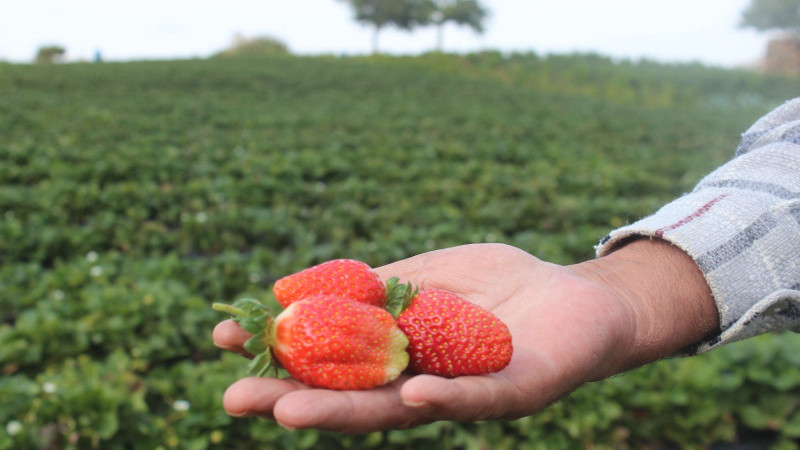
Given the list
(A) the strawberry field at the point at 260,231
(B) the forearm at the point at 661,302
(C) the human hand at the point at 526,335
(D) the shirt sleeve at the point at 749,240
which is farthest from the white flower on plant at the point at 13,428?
(D) the shirt sleeve at the point at 749,240

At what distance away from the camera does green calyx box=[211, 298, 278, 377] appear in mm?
1375

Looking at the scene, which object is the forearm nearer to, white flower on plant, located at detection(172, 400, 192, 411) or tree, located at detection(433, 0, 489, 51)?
white flower on plant, located at detection(172, 400, 192, 411)

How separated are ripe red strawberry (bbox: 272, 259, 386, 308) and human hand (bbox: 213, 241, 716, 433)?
0.17 metres

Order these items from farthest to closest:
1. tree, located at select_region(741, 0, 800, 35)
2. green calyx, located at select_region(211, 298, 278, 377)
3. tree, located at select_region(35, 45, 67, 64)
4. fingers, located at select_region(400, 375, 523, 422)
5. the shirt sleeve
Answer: tree, located at select_region(741, 0, 800, 35), tree, located at select_region(35, 45, 67, 64), the shirt sleeve, green calyx, located at select_region(211, 298, 278, 377), fingers, located at select_region(400, 375, 523, 422)

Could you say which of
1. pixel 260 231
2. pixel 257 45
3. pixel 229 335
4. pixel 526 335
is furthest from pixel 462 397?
pixel 257 45

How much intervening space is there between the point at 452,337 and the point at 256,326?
44 cm

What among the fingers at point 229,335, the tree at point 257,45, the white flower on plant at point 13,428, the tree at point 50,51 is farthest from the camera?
the tree at point 257,45

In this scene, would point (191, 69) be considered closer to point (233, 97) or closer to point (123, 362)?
point (233, 97)

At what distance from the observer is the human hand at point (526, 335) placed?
1.27m

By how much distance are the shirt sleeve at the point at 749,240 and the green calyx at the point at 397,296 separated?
0.70 metres

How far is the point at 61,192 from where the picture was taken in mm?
6242

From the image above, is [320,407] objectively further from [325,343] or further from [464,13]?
[464,13]

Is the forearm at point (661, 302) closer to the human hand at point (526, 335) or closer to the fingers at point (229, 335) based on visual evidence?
the human hand at point (526, 335)

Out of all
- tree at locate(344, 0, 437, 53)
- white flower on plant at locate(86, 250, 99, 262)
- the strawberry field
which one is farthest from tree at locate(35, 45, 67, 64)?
white flower on plant at locate(86, 250, 99, 262)
